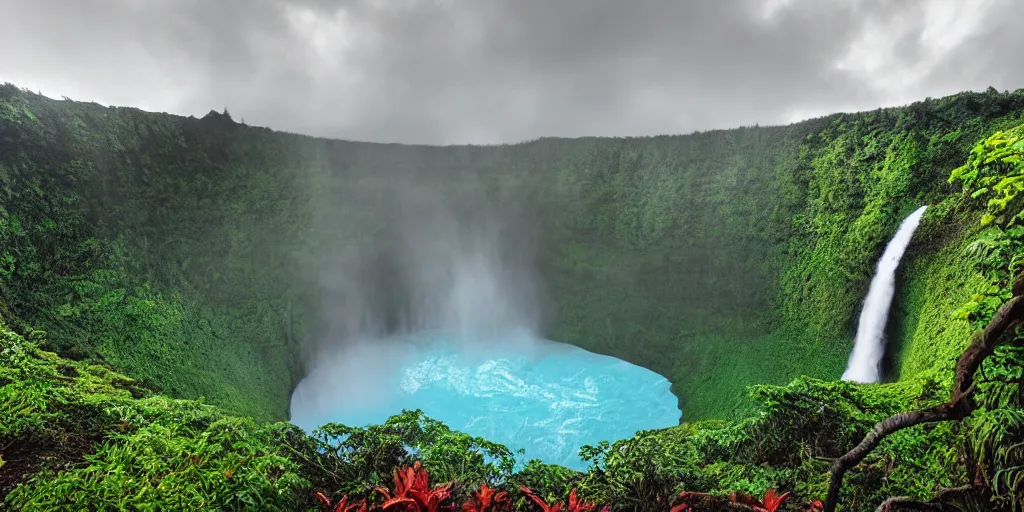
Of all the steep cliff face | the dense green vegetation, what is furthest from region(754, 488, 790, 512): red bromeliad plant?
the steep cliff face

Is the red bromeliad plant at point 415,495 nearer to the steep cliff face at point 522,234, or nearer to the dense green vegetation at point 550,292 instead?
the dense green vegetation at point 550,292

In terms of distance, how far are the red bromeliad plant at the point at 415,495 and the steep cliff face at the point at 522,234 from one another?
402 inches

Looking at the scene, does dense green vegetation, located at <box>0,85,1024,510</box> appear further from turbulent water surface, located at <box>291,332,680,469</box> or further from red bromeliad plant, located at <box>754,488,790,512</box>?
turbulent water surface, located at <box>291,332,680,469</box>

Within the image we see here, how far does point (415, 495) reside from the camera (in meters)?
2.73

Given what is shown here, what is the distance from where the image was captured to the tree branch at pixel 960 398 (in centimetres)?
226

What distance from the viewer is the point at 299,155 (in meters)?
26.5

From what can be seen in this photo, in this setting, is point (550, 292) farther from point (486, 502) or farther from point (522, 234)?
point (486, 502)

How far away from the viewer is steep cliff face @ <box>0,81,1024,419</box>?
13867mm

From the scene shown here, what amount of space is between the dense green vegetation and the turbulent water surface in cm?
151

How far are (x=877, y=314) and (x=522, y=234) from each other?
735 inches

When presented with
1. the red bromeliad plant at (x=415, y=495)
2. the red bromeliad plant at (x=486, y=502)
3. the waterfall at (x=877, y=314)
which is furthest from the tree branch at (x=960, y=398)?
the waterfall at (x=877, y=314)

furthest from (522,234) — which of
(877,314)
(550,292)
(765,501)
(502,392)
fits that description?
(765,501)

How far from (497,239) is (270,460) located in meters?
27.4

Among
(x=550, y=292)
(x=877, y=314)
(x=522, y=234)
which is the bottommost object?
(x=550, y=292)
